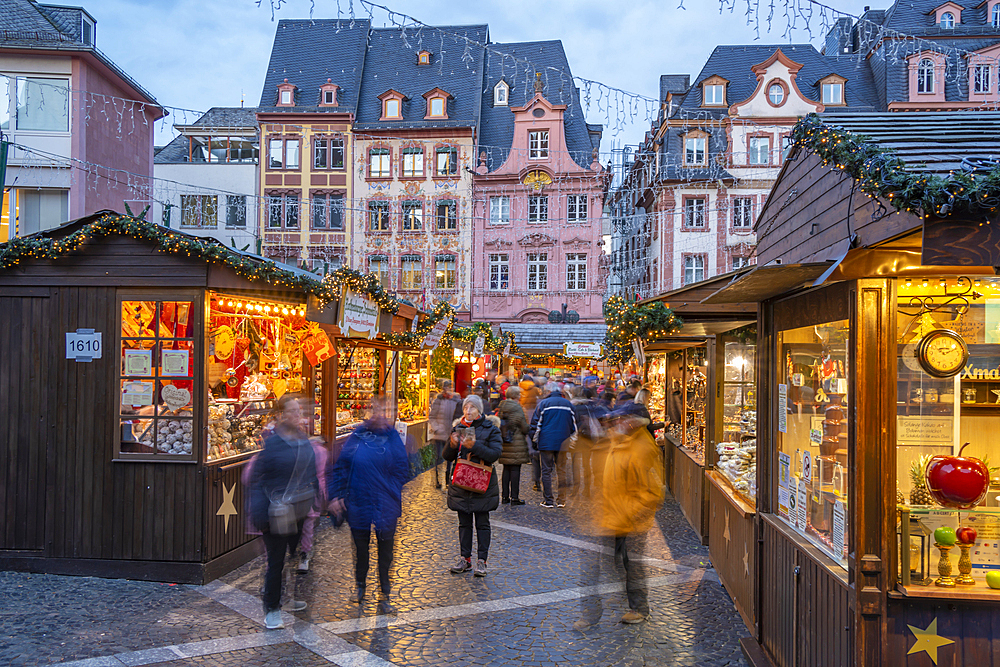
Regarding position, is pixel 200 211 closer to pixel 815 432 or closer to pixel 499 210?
pixel 499 210

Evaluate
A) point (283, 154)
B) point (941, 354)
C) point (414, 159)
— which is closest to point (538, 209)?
point (414, 159)

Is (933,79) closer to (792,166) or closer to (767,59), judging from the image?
(767,59)

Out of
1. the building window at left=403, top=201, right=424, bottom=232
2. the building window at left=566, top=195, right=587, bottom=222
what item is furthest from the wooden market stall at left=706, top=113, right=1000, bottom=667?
the building window at left=403, top=201, right=424, bottom=232

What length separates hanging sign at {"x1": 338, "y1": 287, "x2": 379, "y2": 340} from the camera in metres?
9.36

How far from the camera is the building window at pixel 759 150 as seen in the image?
30375mm

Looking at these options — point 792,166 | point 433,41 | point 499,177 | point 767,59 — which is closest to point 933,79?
point 767,59

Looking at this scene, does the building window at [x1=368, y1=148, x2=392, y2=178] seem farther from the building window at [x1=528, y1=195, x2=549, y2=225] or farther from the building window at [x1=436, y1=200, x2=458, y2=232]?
the building window at [x1=528, y1=195, x2=549, y2=225]

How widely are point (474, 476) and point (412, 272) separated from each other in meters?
27.1

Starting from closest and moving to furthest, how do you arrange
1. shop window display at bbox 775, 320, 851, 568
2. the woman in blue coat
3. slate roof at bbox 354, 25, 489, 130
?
shop window display at bbox 775, 320, 851, 568 < the woman in blue coat < slate roof at bbox 354, 25, 489, 130

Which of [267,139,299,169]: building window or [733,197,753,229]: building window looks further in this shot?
[267,139,299,169]: building window

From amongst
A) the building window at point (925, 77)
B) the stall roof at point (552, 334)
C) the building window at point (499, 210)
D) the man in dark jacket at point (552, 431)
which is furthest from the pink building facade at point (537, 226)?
the man in dark jacket at point (552, 431)

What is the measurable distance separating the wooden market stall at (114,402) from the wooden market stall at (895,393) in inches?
206

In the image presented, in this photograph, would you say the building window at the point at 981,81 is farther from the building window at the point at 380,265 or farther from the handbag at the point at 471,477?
the handbag at the point at 471,477

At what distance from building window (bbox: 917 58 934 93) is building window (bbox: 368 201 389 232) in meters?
22.5
